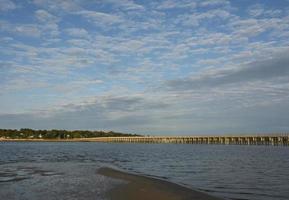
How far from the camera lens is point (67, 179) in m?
21.6

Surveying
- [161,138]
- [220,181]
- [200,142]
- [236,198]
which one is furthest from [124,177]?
[161,138]

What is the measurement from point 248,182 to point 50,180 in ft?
33.2

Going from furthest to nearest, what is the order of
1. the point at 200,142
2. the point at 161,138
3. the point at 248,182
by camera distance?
1. the point at 161,138
2. the point at 200,142
3. the point at 248,182

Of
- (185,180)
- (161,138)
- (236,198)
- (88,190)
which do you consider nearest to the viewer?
(236,198)

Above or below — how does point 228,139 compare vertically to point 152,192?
above

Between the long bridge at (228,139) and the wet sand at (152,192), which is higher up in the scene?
the long bridge at (228,139)

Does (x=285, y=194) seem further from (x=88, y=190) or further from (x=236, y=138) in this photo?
(x=236, y=138)

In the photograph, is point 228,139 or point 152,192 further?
point 228,139

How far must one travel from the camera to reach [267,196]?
1641cm

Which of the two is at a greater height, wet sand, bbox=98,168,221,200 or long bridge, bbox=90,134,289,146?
long bridge, bbox=90,134,289,146

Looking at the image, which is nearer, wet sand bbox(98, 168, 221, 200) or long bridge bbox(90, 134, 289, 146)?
wet sand bbox(98, 168, 221, 200)

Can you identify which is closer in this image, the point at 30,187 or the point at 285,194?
the point at 285,194

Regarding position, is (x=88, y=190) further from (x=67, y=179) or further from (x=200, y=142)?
(x=200, y=142)

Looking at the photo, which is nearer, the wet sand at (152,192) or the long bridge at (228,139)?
the wet sand at (152,192)
